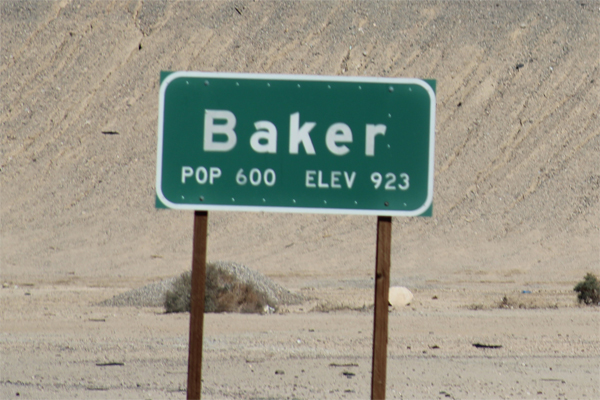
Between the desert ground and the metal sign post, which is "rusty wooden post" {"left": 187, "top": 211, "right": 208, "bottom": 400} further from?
the desert ground

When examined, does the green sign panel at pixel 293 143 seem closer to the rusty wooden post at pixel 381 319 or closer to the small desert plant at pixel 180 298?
the rusty wooden post at pixel 381 319

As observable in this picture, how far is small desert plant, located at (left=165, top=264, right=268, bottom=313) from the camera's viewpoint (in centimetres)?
1505

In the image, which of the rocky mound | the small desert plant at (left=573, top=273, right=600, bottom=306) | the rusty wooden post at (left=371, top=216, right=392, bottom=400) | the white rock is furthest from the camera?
the small desert plant at (left=573, top=273, right=600, bottom=306)

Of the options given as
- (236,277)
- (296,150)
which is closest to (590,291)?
(236,277)

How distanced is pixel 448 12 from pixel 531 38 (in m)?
4.13

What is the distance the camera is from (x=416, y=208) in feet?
13.3

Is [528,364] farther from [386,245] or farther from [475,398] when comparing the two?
[386,245]

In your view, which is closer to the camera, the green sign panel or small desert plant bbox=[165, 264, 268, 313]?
the green sign panel

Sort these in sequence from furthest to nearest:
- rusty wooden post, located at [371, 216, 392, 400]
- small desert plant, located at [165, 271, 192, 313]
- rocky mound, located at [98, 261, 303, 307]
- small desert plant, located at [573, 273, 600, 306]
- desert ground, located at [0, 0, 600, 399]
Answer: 1. small desert plant, located at [573, 273, 600, 306]
2. rocky mound, located at [98, 261, 303, 307]
3. small desert plant, located at [165, 271, 192, 313]
4. desert ground, located at [0, 0, 600, 399]
5. rusty wooden post, located at [371, 216, 392, 400]

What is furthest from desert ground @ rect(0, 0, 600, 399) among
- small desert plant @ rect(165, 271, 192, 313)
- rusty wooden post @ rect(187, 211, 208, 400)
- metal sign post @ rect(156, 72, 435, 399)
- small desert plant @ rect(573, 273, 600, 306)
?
metal sign post @ rect(156, 72, 435, 399)

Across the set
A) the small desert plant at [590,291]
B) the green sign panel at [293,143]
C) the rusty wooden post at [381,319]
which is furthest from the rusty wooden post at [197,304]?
the small desert plant at [590,291]

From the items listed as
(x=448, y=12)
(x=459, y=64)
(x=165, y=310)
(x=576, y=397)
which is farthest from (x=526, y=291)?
(x=448, y=12)

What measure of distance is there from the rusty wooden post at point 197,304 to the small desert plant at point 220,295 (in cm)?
1080

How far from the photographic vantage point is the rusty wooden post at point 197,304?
4.07m
